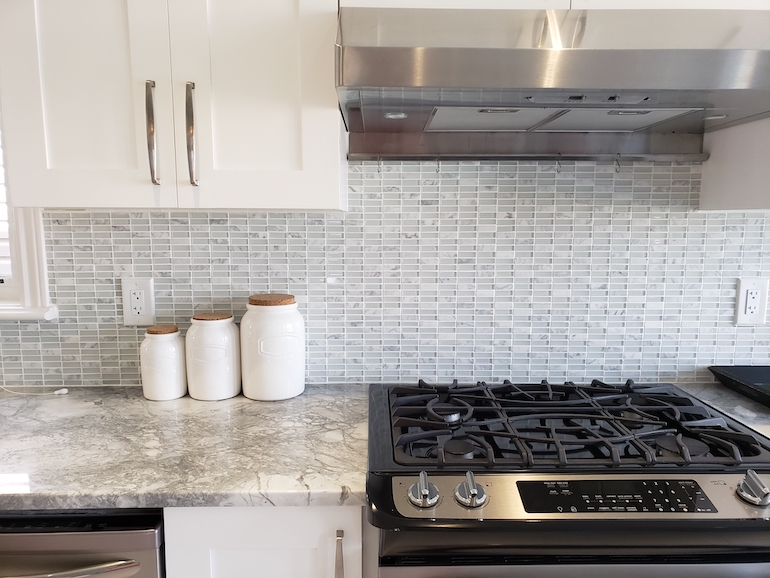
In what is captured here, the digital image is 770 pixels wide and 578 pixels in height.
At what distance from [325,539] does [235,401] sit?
0.54 meters

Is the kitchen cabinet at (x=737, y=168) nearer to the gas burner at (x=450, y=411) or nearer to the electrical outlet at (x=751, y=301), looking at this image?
the electrical outlet at (x=751, y=301)

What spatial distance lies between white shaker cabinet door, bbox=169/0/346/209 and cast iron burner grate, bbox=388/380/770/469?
0.55 metres

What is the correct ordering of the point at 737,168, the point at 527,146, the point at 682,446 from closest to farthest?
the point at 682,446, the point at 737,168, the point at 527,146

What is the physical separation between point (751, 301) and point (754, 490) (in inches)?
31.9

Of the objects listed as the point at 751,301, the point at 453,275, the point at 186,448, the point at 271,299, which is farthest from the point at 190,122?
the point at 751,301

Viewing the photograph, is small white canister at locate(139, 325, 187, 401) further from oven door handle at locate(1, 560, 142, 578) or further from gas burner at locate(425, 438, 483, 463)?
gas burner at locate(425, 438, 483, 463)

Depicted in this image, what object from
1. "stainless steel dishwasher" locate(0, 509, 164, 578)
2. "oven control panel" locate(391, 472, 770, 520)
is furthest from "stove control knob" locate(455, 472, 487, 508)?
"stainless steel dishwasher" locate(0, 509, 164, 578)

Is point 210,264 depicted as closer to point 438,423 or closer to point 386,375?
point 386,375

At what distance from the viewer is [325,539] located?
3.25ft

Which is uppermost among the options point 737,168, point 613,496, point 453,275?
point 737,168

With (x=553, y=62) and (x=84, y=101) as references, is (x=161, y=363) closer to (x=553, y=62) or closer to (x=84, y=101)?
(x=84, y=101)

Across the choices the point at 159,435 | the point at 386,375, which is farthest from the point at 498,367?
the point at 159,435

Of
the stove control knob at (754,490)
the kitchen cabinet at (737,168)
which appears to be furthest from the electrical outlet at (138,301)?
the kitchen cabinet at (737,168)

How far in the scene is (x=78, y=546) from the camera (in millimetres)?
951
